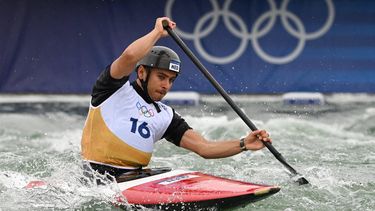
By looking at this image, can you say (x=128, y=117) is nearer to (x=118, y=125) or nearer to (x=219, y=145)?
(x=118, y=125)

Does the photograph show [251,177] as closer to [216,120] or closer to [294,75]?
[216,120]

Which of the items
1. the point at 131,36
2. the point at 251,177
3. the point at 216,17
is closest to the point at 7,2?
the point at 131,36

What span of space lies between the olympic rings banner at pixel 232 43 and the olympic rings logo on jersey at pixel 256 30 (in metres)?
0.02

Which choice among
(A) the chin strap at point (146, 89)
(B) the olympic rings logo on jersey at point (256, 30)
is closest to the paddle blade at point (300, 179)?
(A) the chin strap at point (146, 89)

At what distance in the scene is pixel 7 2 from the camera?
13.4 m

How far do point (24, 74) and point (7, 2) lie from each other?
1.13 meters

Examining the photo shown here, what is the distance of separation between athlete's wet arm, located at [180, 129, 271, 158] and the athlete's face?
1.73 feet

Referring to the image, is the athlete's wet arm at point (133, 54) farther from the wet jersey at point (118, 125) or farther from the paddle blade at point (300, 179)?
the paddle blade at point (300, 179)

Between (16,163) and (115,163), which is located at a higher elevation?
(115,163)

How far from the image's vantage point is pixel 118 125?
669 cm

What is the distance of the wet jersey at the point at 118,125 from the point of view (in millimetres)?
6684

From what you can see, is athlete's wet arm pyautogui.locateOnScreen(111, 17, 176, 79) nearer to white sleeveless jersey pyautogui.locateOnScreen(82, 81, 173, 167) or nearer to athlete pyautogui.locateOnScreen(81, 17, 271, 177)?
athlete pyautogui.locateOnScreen(81, 17, 271, 177)

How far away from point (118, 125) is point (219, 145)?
86 cm

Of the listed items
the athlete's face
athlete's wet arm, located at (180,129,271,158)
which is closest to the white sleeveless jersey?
the athlete's face
